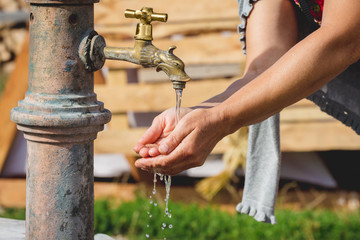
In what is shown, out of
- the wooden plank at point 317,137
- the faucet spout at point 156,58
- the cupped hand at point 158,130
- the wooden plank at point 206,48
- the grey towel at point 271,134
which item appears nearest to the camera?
the faucet spout at point 156,58

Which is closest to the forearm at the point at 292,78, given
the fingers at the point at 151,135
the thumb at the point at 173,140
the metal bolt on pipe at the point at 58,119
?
the thumb at the point at 173,140

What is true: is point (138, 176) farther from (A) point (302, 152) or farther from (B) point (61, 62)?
(B) point (61, 62)

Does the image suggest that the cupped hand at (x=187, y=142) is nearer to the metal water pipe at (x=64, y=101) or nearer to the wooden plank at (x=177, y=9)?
the metal water pipe at (x=64, y=101)

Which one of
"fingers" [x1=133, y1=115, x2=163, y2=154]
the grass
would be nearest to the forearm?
"fingers" [x1=133, y1=115, x2=163, y2=154]

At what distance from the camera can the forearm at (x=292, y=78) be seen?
1.54 meters

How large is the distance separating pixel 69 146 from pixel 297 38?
2.87ft

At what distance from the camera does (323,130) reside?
138 inches

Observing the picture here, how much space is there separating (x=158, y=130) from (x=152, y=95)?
1.92 m


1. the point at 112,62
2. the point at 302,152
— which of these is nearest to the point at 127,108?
the point at 112,62

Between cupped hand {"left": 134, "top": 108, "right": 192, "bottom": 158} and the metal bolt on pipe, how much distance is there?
0.42 feet

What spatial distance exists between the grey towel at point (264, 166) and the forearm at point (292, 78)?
530 mm

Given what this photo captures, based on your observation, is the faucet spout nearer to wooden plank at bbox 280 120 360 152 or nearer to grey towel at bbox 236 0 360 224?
grey towel at bbox 236 0 360 224

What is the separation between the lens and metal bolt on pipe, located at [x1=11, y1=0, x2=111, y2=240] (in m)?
1.54

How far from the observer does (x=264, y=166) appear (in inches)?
85.1
